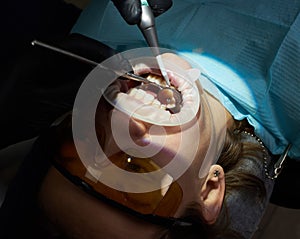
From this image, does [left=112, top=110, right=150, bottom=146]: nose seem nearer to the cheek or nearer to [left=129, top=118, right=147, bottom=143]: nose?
[left=129, top=118, right=147, bottom=143]: nose

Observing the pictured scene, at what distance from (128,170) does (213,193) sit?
9.0 inches

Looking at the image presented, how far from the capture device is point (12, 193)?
105cm

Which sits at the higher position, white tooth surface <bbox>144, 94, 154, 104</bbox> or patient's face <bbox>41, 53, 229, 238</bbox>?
white tooth surface <bbox>144, 94, 154, 104</bbox>

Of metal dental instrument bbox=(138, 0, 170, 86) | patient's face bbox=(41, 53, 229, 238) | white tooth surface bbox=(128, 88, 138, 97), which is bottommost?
patient's face bbox=(41, 53, 229, 238)

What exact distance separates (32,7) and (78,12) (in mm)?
180

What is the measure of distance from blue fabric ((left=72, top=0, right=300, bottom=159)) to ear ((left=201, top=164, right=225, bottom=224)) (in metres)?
0.16

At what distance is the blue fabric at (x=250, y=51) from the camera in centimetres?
117

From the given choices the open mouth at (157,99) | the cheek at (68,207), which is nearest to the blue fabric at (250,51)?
the open mouth at (157,99)

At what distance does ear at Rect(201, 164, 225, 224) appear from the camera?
1.12 m

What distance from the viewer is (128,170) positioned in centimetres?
102

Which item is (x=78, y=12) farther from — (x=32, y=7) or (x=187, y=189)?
(x=187, y=189)

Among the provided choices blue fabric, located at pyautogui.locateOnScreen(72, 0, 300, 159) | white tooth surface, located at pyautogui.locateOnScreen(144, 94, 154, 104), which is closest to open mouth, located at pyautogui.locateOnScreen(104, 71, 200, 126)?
white tooth surface, located at pyautogui.locateOnScreen(144, 94, 154, 104)

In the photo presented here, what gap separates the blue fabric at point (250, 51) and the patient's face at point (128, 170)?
0.18 metres

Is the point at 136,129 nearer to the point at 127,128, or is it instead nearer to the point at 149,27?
the point at 127,128
